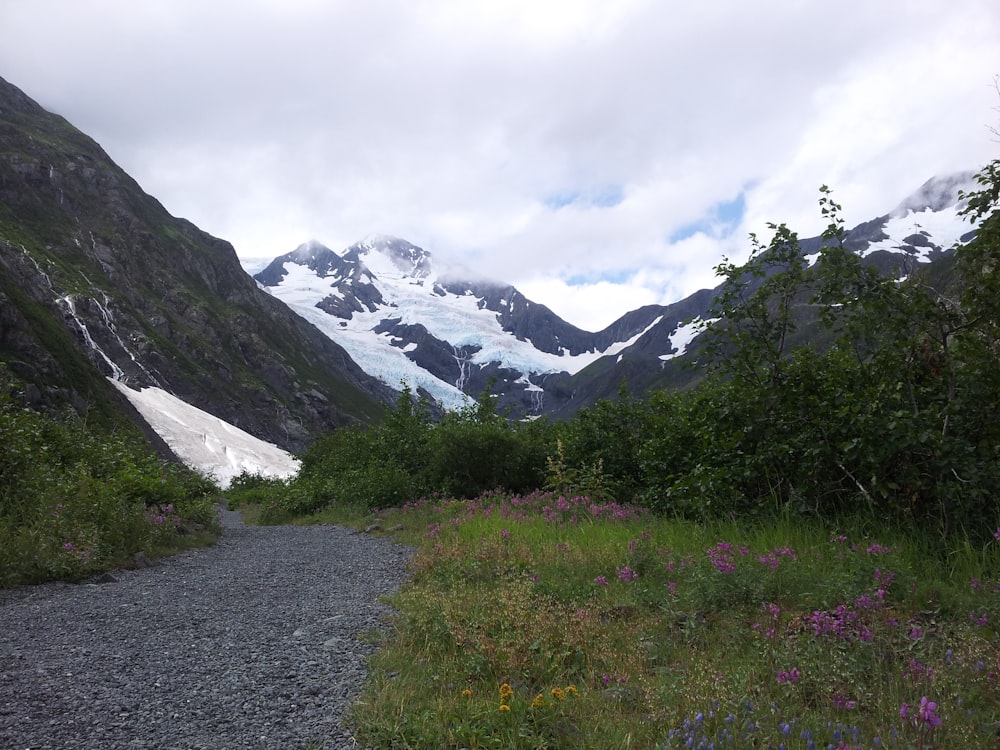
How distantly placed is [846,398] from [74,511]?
33.8ft

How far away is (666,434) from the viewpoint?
995 centimetres

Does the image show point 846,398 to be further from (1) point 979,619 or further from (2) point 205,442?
(2) point 205,442

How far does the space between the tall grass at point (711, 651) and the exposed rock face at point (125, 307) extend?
177ft

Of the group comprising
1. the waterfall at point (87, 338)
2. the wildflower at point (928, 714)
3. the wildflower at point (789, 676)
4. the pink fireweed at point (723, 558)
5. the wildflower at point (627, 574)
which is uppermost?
the waterfall at point (87, 338)

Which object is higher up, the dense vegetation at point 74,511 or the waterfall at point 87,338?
the waterfall at point 87,338

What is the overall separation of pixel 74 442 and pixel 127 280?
105m

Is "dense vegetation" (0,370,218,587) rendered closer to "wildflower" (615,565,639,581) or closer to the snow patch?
"wildflower" (615,565,639,581)

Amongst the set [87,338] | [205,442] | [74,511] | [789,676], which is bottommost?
[789,676]

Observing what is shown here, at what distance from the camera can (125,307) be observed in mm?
88500

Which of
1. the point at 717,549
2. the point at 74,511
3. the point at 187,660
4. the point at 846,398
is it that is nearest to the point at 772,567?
the point at 717,549

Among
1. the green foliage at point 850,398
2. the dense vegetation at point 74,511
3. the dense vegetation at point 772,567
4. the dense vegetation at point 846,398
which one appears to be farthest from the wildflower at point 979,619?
the dense vegetation at point 74,511

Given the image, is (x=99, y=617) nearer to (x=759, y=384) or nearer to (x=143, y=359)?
(x=759, y=384)

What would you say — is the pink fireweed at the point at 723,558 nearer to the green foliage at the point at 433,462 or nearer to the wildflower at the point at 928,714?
the wildflower at the point at 928,714

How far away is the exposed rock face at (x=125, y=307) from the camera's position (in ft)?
182
